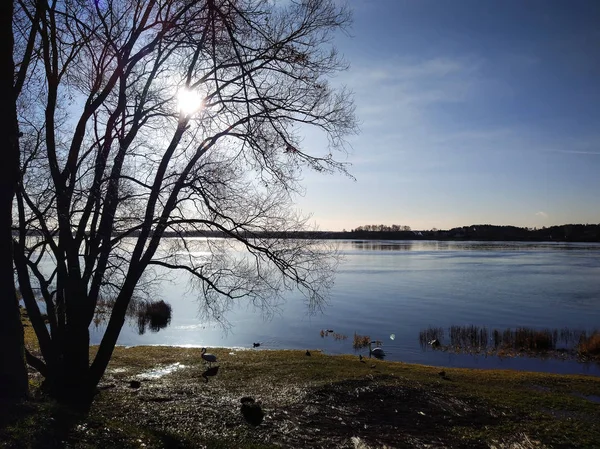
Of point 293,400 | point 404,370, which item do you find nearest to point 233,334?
point 404,370

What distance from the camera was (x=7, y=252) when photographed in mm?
5879

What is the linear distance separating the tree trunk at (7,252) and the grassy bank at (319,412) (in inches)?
18.5

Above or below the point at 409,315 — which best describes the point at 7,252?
above

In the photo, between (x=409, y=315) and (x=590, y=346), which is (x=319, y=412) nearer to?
(x=590, y=346)

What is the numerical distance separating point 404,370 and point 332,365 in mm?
2268

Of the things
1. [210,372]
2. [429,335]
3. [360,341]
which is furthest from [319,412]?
[429,335]

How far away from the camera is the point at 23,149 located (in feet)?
35.1

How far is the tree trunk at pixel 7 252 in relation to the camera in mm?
5703

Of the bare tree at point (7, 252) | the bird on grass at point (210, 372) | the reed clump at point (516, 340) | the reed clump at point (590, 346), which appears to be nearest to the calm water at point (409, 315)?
the reed clump at point (516, 340)

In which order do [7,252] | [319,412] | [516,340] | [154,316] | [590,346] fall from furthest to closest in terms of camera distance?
[154,316], [516,340], [590,346], [319,412], [7,252]

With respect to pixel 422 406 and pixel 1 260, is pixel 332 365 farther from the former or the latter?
pixel 1 260

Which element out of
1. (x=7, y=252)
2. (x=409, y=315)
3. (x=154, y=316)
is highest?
(x=7, y=252)

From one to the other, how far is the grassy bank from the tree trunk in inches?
18.5

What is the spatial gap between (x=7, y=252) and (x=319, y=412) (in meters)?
6.08
